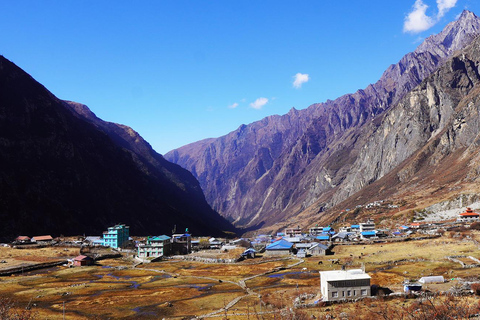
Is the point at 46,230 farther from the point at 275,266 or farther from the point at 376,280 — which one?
the point at 376,280

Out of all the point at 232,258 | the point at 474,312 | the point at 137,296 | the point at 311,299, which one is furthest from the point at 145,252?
the point at 474,312

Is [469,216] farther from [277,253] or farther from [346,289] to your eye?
[346,289]

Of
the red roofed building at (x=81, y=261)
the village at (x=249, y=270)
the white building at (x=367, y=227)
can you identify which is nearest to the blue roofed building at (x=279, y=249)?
the village at (x=249, y=270)

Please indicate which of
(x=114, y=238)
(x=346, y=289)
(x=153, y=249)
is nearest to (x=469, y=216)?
(x=153, y=249)

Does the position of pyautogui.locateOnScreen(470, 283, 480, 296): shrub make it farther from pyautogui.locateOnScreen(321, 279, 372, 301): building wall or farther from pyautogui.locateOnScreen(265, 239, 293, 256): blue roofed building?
pyautogui.locateOnScreen(265, 239, 293, 256): blue roofed building

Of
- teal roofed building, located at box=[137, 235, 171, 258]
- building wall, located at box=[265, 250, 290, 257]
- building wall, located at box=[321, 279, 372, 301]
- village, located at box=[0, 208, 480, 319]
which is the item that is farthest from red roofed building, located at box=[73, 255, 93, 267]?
building wall, located at box=[321, 279, 372, 301]

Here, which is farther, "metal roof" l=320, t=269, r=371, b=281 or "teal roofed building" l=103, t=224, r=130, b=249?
"teal roofed building" l=103, t=224, r=130, b=249

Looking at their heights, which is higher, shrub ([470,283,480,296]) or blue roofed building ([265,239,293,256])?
shrub ([470,283,480,296])
